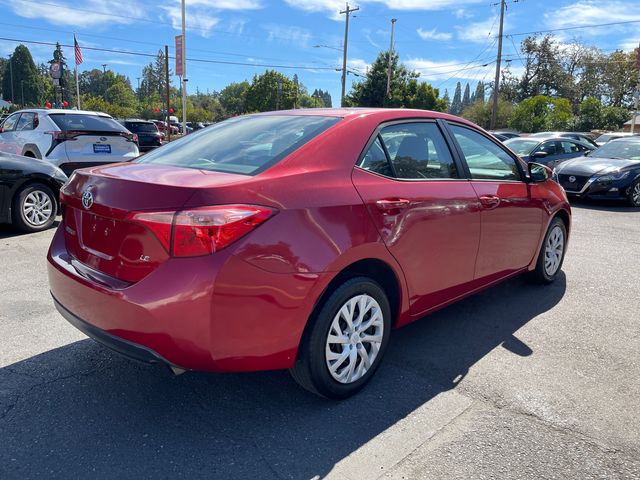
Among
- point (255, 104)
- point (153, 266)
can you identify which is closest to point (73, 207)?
point (153, 266)

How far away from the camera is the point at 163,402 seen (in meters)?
2.91

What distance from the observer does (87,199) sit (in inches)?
106

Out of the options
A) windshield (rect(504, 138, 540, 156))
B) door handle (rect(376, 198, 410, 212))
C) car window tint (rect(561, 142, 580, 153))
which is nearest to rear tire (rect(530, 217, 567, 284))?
door handle (rect(376, 198, 410, 212))

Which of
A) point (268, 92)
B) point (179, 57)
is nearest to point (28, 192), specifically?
point (179, 57)

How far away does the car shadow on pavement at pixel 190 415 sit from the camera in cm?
239

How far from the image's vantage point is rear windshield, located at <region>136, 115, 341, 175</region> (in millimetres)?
2811

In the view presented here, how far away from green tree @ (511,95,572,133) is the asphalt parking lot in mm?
38529

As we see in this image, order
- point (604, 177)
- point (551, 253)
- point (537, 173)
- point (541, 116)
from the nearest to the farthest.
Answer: point (537, 173)
point (551, 253)
point (604, 177)
point (541, 116)

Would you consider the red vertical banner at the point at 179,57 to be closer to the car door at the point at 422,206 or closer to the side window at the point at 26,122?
the side window at the point at 26,122

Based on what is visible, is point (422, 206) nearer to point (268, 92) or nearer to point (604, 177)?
point (604, 177)

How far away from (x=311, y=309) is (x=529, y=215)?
258cm

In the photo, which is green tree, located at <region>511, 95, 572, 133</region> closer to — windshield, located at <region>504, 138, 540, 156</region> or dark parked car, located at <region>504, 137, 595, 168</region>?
dark parked car, located at <region>504, 137, 595, 168</region>

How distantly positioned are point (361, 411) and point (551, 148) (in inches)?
503

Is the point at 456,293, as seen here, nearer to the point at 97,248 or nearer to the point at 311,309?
the point at 311,309
